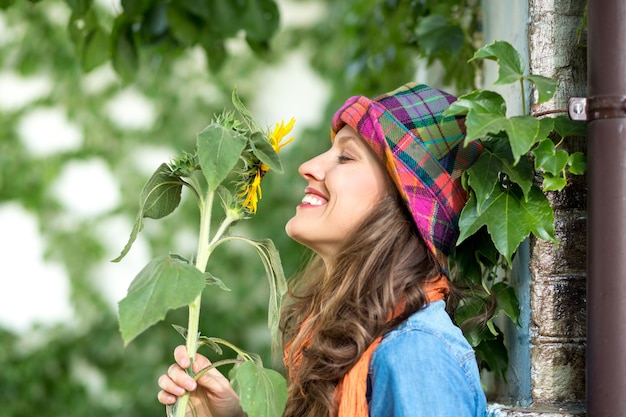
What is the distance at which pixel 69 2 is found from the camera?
9.95 ft

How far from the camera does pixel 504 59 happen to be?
163cm

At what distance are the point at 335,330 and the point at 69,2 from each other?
1.77m

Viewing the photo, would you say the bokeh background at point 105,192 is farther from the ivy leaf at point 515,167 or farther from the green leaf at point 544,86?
the green leaf at point 544,86

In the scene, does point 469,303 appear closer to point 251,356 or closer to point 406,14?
point 251,356

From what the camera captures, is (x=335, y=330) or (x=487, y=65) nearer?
(x=335, y=330)

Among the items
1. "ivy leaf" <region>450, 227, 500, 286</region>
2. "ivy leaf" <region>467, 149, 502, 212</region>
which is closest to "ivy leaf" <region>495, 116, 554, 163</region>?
"ivy leaf" <region>467, 149, 502, 212</region>

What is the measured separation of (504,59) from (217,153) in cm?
55

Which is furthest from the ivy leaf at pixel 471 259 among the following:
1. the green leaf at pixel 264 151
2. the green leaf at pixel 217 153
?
the green leaf at pixel 217 153

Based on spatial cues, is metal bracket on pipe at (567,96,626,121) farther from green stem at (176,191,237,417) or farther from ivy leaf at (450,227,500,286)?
green stem at (176,191,237,417)

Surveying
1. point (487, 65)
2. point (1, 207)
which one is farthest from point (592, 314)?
point (1, 207)

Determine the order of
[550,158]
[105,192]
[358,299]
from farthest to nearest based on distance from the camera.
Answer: [105,192] < [358,299] < [550,158]

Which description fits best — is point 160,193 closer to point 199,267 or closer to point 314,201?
point 199,267

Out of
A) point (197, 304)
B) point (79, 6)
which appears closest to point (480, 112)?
point (197, 304)

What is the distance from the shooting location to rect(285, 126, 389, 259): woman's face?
1.87 metres
